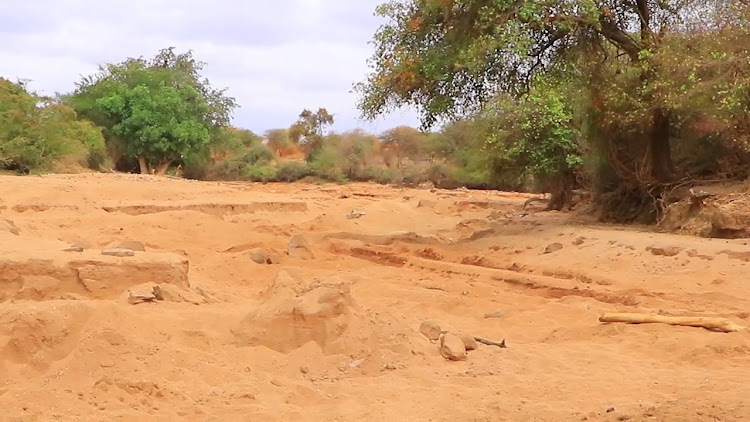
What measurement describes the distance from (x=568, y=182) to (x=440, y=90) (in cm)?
688

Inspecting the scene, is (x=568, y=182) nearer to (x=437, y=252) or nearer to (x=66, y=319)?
(x=437, y=252)

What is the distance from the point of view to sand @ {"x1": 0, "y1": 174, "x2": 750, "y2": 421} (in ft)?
15.3

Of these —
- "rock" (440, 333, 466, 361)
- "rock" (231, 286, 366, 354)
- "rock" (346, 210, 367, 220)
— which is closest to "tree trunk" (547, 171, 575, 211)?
"rock" (346, 210, 367, 220)

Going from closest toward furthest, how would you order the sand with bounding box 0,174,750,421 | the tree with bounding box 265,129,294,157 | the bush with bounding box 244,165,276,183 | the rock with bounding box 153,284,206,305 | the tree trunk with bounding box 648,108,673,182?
the sand with bounding box 0,174,750,421 < the rock with bounding box 153,284,206,305 < the tree trunk with bounding box 648,108,673,182 < the bush with bounding box 244,165,276,183 < the tree with bounding box 265,129,294,157

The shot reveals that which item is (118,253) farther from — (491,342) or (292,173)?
(292,173)

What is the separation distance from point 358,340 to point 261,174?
32.4 metres

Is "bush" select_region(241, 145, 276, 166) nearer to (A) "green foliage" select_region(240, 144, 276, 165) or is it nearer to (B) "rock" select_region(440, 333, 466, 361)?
(A) "green foliage" select_region(240, 144, 276, 165)

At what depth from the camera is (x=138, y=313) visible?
5.75 metres

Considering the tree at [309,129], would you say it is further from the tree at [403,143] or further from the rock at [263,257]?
the rock at [263,257]

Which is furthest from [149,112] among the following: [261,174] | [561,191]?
[561,191]

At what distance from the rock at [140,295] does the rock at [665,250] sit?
21.7 ft

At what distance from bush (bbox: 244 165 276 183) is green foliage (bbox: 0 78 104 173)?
1366 centimetres

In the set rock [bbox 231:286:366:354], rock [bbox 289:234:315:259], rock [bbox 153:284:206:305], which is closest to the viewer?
rock [bbox 231:286:366:354]

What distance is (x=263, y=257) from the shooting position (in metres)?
10.7
